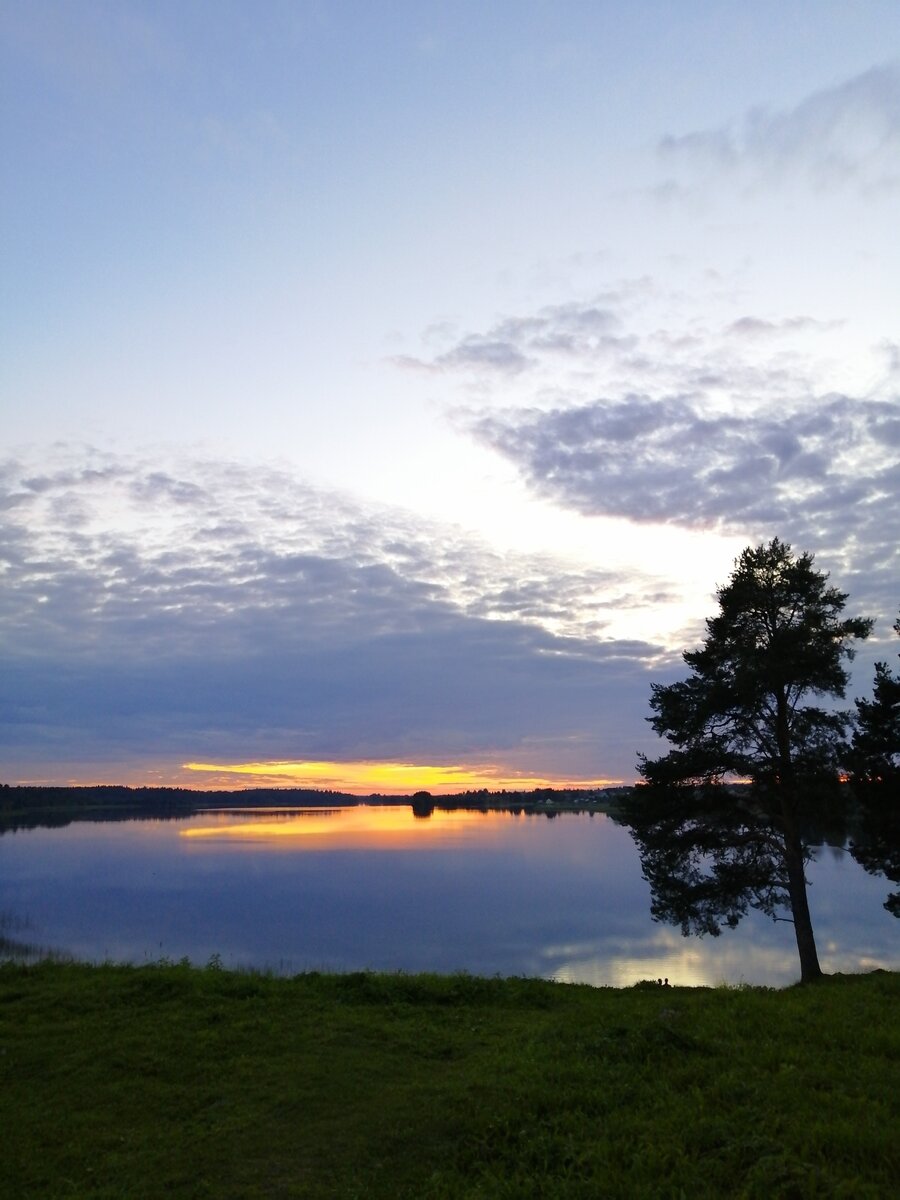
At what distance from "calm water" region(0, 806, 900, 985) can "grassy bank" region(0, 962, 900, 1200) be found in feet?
39.0

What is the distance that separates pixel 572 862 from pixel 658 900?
181 ft

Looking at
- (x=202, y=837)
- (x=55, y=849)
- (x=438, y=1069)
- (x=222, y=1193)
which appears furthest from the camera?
(x=202, y=837)

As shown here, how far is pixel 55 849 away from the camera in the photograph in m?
95.9

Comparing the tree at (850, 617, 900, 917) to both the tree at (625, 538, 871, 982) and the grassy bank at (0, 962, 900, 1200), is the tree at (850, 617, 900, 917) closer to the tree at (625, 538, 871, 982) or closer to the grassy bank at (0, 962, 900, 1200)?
the tree at (625, 538, 871, 982)

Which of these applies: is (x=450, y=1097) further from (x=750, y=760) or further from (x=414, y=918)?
(x=414, y=918)

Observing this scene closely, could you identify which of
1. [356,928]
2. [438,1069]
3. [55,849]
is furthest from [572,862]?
[438,1069]

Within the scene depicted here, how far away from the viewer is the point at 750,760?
22.7m

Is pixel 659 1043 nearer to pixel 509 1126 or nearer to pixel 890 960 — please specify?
pixel 509 1126

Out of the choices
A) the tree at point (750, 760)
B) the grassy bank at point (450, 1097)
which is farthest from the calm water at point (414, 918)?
the grassy bank at point (450, 1097)

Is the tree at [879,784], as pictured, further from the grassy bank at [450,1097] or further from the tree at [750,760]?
the grassy bank at [450,1097]

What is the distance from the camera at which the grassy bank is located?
7.37 m

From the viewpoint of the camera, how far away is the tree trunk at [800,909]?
2105cm

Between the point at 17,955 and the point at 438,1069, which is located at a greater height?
the point at 438,1069

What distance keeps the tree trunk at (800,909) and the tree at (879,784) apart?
9.20 feet
